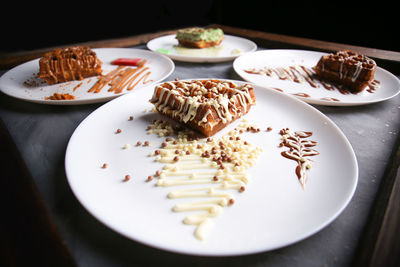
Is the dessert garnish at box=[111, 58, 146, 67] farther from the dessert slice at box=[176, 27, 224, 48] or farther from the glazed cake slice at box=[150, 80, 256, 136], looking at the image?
the glazed cake slice at box=[150, 80, 256, 136]

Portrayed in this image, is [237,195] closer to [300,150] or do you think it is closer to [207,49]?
[300,150]

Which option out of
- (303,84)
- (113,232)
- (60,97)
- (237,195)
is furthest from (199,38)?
(113,232)

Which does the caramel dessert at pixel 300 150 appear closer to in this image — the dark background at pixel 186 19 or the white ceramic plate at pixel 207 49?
the white ceramic plate at pixel 207 49

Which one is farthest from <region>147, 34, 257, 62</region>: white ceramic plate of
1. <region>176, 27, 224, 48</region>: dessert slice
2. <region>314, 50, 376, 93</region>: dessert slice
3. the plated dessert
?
<region>314, 50, 376, 93</region>: dessert slice

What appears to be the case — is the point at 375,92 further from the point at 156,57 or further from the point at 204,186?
the point at 156,57

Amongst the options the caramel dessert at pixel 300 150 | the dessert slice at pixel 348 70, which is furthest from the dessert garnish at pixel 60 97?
the dessert slice at pixel 348 70
